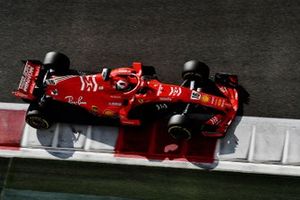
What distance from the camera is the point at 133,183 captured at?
12.1 metres

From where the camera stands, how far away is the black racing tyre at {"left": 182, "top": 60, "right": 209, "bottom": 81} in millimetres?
11992

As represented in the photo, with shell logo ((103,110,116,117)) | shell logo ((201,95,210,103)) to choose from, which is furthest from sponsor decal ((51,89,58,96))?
shell logo ((201,95,210,103))

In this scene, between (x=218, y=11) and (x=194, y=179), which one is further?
(x=218, y=11)

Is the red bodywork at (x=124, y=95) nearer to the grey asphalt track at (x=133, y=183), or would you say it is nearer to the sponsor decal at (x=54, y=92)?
the sponsor decal at (x=54, y=92)

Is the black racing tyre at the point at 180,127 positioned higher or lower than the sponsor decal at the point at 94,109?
lower

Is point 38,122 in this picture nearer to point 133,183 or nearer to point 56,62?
point 56,62

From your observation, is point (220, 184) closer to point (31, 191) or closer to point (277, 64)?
point (277, 64)

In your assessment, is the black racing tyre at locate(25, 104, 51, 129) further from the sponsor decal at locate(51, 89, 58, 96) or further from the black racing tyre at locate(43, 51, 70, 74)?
the black racing tyre at locate(43, 51, 70, 74)

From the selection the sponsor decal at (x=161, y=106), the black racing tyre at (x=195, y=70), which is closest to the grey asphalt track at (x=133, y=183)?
the sponsor decal at (x=161, y=106)

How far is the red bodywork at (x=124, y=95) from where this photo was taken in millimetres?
11594

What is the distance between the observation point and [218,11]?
1354 cm

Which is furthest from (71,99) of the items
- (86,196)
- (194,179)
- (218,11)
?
(218,11)

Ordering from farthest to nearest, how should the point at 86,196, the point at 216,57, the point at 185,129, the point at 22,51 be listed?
the point at 22,51 → the point at 216,57 → the point at 86,196 → the point at 185,129

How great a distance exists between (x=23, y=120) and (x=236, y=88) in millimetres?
5239
